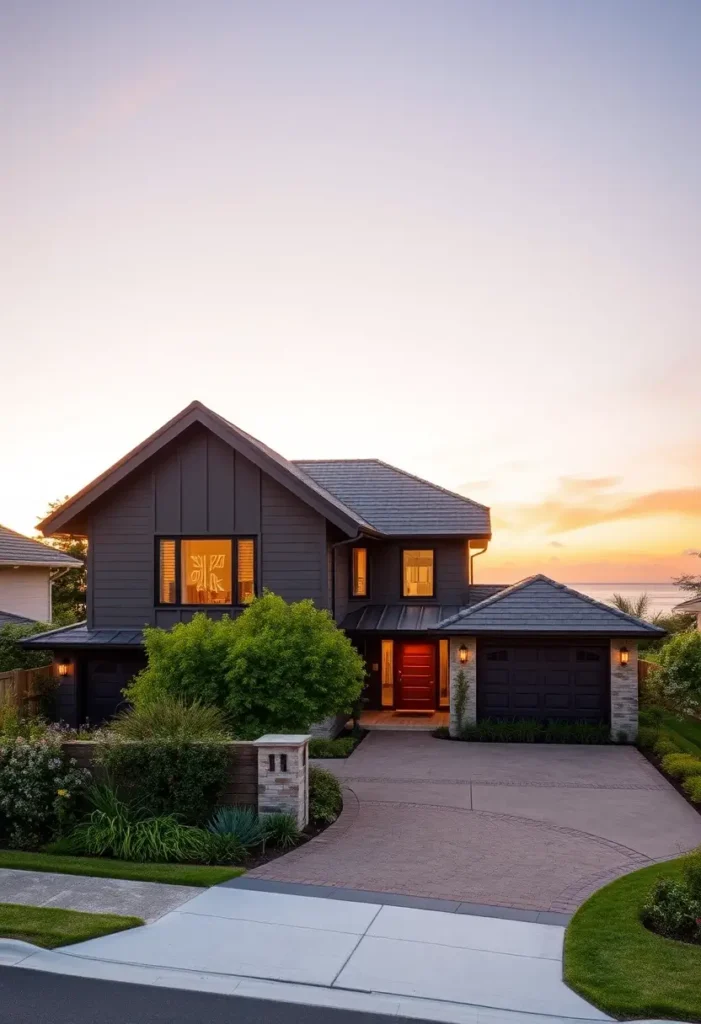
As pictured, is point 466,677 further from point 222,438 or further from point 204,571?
point 222,438

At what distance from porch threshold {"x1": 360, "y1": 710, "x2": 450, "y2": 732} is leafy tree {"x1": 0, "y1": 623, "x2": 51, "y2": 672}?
864 centimetres

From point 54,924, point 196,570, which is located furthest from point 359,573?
point 54,924

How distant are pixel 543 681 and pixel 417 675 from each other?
4.75 m

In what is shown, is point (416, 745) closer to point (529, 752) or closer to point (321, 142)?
point (529, 752)

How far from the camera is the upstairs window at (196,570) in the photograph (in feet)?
65.7

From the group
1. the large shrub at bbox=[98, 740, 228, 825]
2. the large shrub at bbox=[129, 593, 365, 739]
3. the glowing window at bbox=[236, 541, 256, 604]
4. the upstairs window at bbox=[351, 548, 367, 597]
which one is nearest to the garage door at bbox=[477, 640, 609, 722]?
the upstairs window at bbox=[351, 548, 367, 597]

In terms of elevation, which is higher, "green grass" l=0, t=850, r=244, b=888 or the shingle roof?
the shingle roof

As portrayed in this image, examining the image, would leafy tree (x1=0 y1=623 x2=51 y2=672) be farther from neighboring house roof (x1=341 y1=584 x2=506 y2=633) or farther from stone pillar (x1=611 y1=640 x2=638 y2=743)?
stone pillar (x1=611 y1=640 x2=638 y2=743)

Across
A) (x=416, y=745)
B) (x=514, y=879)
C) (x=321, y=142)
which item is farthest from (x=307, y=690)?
(x=321, y=142)

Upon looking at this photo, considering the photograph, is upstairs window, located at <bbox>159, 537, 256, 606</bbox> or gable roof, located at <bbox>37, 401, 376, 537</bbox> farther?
upstairs window, located at <bbox>159, 537, 256, 606</bbox>

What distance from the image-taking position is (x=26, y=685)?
1953cm

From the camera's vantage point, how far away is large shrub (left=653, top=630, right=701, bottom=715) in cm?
1569

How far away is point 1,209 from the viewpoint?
18344 millimetres

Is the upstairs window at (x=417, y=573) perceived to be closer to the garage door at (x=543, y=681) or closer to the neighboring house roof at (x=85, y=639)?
the garage door at (x=543, y=681)
